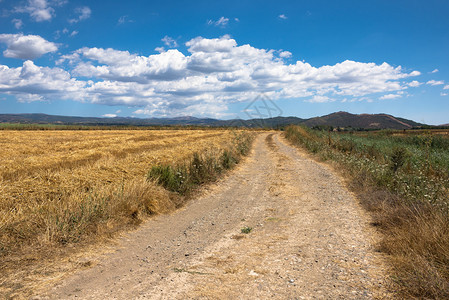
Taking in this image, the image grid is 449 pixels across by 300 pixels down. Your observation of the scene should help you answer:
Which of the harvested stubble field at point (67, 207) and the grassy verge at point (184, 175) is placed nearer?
the harvested stubble field at point (67, 207)

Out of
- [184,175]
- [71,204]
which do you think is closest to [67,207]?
[71,204]

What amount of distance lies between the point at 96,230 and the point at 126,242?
595 mm

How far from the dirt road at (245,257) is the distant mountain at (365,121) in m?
91.3

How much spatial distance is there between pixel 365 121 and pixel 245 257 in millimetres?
123237

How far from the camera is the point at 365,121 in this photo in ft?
368

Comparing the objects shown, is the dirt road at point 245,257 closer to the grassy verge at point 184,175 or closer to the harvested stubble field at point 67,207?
the harvested stubble field at point 67,207

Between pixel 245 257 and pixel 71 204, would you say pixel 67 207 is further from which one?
pixel 245 257

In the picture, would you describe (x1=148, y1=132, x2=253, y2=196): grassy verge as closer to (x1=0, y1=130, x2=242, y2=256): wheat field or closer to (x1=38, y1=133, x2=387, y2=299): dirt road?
(x1=0, y1=130, x2=242, y2=256): wheat field

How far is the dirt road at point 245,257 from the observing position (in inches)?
129

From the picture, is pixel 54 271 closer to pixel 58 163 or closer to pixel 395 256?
pixel 395 256

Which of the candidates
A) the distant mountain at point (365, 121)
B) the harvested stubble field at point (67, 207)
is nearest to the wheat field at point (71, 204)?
the harvested stubble field at point (67, 207)

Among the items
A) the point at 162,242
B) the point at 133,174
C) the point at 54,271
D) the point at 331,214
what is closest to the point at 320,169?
the point at 331,214

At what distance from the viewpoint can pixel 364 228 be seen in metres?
5.61

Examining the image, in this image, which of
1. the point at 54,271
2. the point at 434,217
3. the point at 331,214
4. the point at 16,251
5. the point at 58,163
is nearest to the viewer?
the point at 54,271
